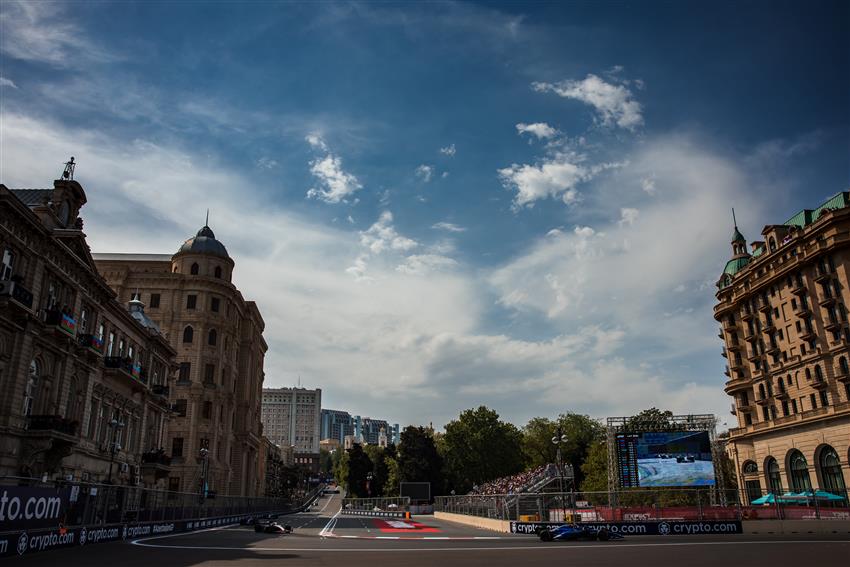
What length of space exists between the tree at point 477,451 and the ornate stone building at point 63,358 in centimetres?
6005

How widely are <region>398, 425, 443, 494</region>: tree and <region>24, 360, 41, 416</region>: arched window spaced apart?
233 ft

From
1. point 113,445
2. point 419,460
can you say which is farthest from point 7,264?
point 419,460

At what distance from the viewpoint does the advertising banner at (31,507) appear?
18.8 m

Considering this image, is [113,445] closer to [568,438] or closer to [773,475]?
[773,475]

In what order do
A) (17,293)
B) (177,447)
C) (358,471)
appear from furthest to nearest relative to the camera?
(358,471) < (177,447) < (17,293)

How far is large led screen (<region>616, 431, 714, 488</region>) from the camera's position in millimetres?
46250

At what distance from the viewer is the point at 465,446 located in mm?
101000

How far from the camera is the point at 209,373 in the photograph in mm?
69438

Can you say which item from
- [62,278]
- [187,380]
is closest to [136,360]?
[62,278]

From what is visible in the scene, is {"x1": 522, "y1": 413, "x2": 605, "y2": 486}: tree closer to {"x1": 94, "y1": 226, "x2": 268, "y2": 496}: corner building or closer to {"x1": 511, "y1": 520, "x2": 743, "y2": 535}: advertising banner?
{"x1": 94, "y1": 226, "x2": 268, "y2": 496}: corner building

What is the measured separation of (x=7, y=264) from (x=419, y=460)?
76.7 metres

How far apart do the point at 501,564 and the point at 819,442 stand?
46.8 m

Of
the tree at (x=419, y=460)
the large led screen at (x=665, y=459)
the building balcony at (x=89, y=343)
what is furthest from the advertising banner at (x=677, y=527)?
the tree at (x=419, y=460)

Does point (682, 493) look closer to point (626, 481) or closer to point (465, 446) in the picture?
point (626, 481)
